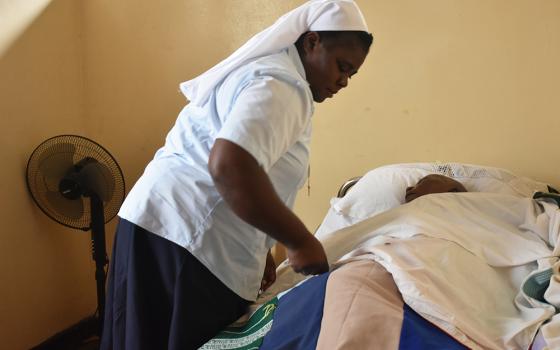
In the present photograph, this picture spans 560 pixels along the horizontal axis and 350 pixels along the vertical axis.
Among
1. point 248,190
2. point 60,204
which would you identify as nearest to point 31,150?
point 60,204

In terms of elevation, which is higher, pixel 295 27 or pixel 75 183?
pixel 295 27

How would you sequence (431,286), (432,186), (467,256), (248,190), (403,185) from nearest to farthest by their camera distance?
(248,190) < (431,286) < (467,256) < (432,186) < (403,185)

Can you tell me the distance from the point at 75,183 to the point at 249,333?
3.54 ft

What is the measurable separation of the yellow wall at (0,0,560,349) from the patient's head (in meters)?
0.37

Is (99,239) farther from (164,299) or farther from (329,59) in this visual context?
(329,59)

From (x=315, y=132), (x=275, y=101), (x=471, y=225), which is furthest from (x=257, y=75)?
(x=315, y=132)

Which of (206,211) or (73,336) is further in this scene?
(73,336)

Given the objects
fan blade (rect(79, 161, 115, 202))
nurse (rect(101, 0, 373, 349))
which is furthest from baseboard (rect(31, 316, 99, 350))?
nurse (rect(101, 0, 373, 349))

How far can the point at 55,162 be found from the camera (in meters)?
1.84

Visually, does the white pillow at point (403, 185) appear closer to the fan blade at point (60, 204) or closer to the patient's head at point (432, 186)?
the patient's head at point (432, 186)

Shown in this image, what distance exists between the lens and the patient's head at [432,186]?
1649 mm

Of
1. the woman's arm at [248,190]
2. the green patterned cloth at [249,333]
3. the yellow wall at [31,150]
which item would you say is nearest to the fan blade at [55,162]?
the yellow wall at [31,150]

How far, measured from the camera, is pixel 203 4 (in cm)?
225

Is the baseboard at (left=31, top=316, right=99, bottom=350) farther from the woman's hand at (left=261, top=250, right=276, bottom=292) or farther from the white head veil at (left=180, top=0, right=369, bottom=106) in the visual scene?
the white head veil at (left=180, top=0, right=369, bottom=106)
